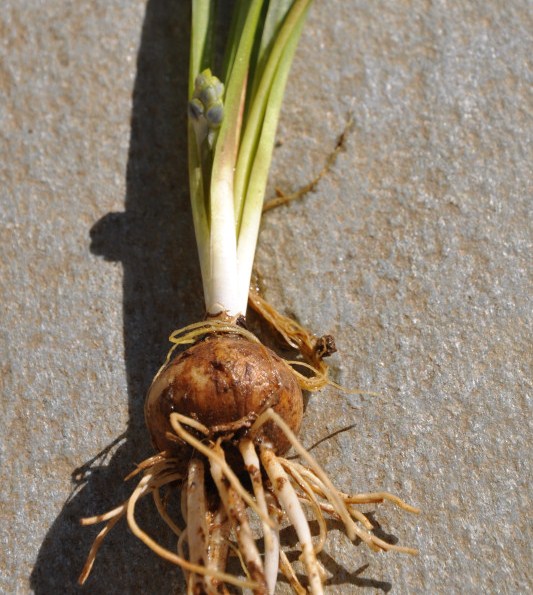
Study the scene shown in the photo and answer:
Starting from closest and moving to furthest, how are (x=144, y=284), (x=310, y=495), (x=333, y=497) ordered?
1. (x=333, y=497)
2. (x=310, y=495)
3. (x=144, y=284)

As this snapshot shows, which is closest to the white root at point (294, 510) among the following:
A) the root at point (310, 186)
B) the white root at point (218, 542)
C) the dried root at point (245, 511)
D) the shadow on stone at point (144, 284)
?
the dried root at point (245, 511)

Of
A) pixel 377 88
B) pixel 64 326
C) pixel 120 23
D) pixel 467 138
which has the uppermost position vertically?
pixel 120 23

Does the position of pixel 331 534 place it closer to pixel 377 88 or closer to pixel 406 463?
pixel 406 463

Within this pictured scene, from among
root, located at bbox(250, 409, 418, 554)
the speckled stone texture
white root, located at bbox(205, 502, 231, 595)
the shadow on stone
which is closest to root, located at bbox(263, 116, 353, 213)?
the speckled stone texture

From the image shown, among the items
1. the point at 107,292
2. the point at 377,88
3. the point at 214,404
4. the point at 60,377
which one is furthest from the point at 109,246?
the point at 377,88

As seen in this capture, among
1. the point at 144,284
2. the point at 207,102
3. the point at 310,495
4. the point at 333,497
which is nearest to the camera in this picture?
the point at 333,497

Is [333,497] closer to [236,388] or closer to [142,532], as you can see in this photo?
[236,388]

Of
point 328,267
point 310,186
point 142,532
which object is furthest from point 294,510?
point 310,186
